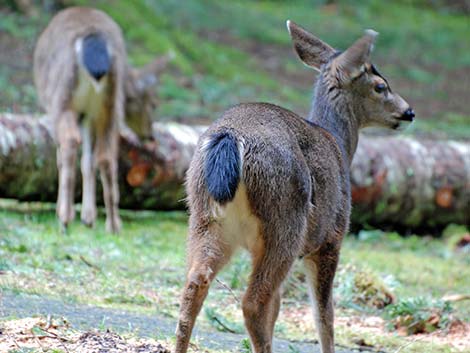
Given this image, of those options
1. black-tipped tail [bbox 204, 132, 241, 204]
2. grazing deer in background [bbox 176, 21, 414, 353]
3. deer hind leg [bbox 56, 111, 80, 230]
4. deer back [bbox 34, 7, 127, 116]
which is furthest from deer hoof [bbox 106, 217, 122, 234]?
black-tipped tail [bbox 204, 132, 241, 204]

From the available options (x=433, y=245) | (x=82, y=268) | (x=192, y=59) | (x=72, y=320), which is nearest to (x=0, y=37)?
(x=192, y=59)

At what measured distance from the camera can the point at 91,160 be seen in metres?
11.1

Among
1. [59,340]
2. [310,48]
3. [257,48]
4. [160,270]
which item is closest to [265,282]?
[59,340]

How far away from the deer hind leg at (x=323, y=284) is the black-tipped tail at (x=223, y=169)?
1.28 metres

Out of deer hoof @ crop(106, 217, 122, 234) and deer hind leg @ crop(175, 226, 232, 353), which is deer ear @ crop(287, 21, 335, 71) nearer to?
deer hind leg @ crop(175, 226, 232, 353)

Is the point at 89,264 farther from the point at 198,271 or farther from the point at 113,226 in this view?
the point at 198,271

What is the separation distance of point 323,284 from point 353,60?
1.79 m

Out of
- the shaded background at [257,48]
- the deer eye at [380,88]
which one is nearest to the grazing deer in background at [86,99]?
the shaded background at [257,48]

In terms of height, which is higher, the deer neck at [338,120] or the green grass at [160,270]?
the deer neck at [338,120]

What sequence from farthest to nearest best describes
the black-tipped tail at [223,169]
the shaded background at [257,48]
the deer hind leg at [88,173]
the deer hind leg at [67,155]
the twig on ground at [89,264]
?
the shaded background at [257,48] < the deer hind leg at [88,173] < the deer hind leg at [67,155] < the twig on ground at [89,264] < the black-tipped tail at [223,169]

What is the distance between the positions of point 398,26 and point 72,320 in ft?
66.2

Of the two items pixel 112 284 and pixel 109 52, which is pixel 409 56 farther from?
pixel 112 284

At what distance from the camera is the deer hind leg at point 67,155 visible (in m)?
10.6

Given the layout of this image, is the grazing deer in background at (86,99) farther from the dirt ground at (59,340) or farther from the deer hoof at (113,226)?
the dirt ground at (59,340)
